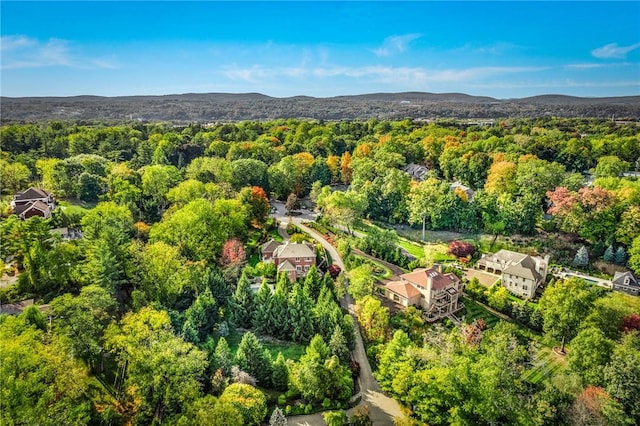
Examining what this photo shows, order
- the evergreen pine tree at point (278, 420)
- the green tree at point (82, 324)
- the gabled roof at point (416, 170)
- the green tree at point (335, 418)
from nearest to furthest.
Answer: the evergreen pine tree at point (278, 420) < the green tree at point (335, 418) < the green tree at point (82, 324) < the gabled roof at point (416, 170)

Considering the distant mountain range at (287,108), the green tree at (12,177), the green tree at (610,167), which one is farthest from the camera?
the distant mountain range at (287,108)

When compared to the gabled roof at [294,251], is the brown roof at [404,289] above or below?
below

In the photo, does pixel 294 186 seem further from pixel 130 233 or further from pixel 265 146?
pixel 130 233

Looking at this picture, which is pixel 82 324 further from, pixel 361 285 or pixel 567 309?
pixel 567 309

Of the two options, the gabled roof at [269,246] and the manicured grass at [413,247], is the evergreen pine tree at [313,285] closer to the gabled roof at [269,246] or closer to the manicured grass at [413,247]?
the gabled roof at [269,246]

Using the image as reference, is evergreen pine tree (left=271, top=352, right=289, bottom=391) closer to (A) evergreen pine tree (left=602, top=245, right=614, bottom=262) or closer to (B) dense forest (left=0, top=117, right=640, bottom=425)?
(B) dense forest (left=0, top=117, right=640, bottom=425)

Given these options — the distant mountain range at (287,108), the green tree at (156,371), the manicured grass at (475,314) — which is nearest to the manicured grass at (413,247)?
the manicured grass at (475,314)

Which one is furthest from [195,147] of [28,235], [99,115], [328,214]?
[99,115]
